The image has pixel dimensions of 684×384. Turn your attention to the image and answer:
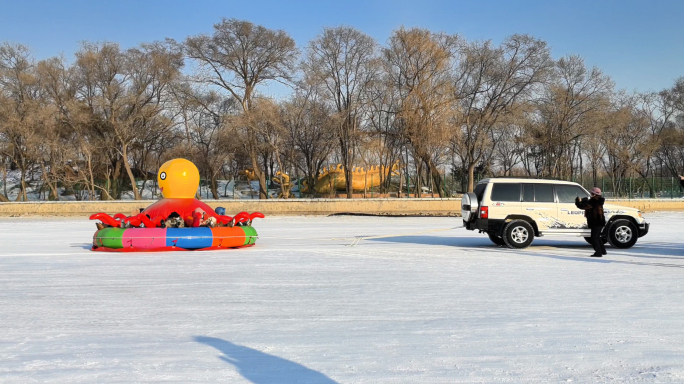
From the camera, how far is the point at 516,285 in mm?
10969

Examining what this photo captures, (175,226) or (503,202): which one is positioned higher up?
(503,202)

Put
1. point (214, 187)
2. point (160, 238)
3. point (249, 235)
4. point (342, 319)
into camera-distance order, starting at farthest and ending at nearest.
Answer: point (214, 187) → point (249, 235) → point (160, 238) → point (342, 319)

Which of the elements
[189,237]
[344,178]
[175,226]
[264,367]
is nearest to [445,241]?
[189,237]

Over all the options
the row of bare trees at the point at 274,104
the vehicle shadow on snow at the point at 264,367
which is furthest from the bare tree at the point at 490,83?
the vehicle shadow on snow at the point at 264,367

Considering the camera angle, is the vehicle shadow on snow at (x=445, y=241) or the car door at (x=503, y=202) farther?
the vehicle shadow on snow at (x=445, y=241)

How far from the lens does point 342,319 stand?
819 cm

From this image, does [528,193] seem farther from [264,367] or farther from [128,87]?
[128,87]

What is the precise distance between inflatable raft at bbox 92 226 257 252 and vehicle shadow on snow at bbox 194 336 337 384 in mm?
10556

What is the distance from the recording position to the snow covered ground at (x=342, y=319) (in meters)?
5.89

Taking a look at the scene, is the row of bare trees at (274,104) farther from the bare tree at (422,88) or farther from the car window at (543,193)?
the car window at (543,193)

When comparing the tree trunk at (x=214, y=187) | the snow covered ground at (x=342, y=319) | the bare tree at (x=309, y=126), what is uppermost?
the bare tree at (x=309, y=126)

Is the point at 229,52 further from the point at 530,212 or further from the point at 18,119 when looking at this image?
the point at 530,212

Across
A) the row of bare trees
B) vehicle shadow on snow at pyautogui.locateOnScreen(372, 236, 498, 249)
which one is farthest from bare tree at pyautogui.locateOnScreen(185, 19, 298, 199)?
vehicle shadow on snow at pyautogui.locateOnScreen(372, 236, 498, 249)

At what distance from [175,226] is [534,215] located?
399 inches
